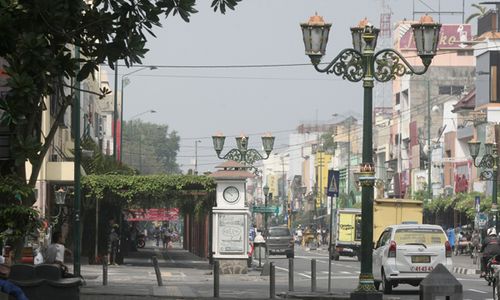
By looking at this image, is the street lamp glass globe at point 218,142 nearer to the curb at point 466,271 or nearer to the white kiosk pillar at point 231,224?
the white kiosk pillar at point 231,224

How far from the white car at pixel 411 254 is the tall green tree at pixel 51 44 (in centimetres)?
1782

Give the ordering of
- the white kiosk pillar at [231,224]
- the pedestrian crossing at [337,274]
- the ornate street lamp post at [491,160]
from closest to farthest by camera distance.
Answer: the pedestrian crossing at [337,274], the white kiosk pillar at [231,224], the ornate street lamp post at [491,160]

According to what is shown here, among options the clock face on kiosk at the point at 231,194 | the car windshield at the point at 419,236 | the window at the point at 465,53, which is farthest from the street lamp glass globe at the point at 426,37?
the window at the point at 465,53

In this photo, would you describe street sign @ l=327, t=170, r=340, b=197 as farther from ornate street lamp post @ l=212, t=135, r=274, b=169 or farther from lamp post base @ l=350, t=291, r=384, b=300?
ornate street lamp post @ l=212, t=135, r=274, b=169

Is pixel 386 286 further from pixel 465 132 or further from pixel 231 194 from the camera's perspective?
pixel 465 132

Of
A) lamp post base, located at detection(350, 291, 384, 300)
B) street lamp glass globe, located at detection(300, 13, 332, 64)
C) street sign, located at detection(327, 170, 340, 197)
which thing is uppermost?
street lamp glass globe, located at detection(300, 13, 332, 64)

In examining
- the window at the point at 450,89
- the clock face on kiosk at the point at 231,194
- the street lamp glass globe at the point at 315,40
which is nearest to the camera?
the street lamp glass globe at the point at 315,40

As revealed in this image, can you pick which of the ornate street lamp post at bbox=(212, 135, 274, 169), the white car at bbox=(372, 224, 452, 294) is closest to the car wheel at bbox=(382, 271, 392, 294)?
the white car at bbox=(372, 224, 452, 294)

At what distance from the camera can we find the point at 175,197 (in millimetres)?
52188

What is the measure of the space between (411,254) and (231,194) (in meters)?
14.5

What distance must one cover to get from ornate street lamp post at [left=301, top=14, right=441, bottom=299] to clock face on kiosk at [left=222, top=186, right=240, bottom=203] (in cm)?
1982

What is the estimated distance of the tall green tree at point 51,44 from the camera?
14.0 metres

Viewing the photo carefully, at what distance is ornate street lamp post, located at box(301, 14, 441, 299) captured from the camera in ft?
86.9

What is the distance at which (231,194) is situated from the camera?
1842 inches
